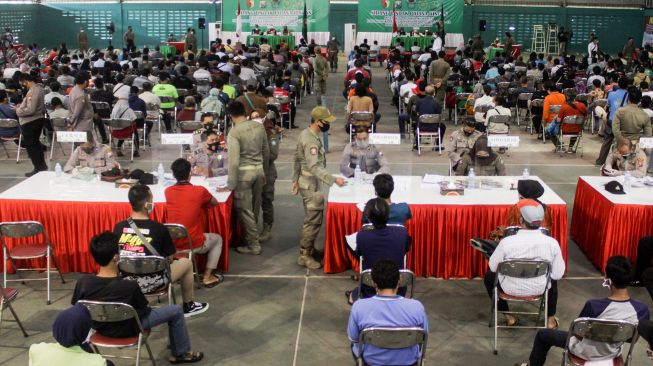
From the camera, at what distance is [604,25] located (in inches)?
1206

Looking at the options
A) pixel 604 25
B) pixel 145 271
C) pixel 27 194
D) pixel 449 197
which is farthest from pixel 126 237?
pixel 604 25

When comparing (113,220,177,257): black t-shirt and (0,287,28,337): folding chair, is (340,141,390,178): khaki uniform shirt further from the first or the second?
(0,287,28,337): folding chair

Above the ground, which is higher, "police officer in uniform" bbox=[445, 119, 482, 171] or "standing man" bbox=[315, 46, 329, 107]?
"standing man" bbox=[315, 46, 329, 107]

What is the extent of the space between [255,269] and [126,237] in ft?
6.37

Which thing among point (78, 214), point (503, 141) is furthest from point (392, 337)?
point (503, 141)

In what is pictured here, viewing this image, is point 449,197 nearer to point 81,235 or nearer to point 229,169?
point 229,169

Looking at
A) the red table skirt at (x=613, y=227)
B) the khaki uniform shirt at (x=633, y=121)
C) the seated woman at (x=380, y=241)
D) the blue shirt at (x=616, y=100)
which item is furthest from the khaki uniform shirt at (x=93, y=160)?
the blue shirt at (x=616, y=100)

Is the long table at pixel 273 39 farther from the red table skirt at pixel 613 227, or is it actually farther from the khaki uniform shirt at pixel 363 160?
the red table skirt at pixel 613 227

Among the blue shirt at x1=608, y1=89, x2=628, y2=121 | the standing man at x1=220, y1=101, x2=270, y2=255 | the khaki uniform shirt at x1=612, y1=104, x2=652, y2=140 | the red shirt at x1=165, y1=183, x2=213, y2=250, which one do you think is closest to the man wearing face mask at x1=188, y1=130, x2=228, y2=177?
the standing man at x1=220, y1=101, x2=270, y2=255

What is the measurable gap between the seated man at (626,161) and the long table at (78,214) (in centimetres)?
426

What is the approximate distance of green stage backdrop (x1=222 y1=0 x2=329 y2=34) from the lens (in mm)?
27609

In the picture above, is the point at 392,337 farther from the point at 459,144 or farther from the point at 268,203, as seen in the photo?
the point at 459,144

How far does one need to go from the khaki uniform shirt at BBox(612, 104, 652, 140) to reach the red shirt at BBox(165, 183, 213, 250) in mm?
5922

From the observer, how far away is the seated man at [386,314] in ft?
14.1
